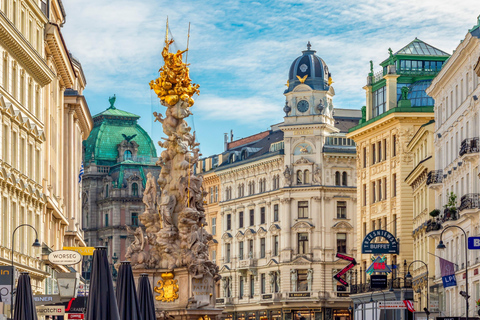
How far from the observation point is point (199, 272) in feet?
125

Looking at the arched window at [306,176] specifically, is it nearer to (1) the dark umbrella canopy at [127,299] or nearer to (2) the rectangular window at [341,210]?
(2) the rectangular window at [341,210]

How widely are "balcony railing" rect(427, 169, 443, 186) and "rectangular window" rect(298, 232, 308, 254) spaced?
136 ft

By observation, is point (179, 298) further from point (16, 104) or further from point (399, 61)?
point (399, 61)

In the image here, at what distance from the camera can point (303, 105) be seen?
121m

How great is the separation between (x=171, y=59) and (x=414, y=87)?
6034 cm

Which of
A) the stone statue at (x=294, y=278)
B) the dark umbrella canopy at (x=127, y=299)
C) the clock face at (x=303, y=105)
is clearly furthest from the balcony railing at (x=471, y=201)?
the clock face at (x=303, y=105)

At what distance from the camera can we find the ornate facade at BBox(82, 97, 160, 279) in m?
165

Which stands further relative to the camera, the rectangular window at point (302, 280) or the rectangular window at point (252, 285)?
the rectangular window at point (252, 285)

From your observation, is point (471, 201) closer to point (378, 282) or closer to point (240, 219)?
point (378, 282)

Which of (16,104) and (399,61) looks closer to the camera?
(16,104)

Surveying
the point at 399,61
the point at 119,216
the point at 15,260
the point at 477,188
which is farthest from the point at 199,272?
the point at 119,216

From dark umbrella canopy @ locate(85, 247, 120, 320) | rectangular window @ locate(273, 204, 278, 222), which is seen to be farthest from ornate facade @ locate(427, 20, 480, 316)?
rectangular window @ locate(273, 204, 278, 222)

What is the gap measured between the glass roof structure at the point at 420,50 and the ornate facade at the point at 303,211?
19412 millimetres

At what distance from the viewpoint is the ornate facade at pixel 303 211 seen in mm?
118875
